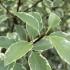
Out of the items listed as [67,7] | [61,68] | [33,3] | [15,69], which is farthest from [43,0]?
[15,69]

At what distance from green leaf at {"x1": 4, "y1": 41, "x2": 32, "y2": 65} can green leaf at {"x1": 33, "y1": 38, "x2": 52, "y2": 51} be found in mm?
34

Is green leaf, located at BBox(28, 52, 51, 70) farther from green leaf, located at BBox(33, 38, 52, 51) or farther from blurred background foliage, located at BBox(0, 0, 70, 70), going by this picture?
blurred background foliage, located at BBox(0, 0, 70, 70)

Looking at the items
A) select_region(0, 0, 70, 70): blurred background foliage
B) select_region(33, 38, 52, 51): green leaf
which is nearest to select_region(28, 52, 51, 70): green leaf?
select_region(33, 38, 52, 51): green leaf

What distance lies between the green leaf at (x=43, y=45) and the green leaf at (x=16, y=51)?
0.03 m

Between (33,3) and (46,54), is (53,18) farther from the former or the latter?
(46,54)

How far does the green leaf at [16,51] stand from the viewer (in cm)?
81

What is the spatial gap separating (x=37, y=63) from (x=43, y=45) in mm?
70

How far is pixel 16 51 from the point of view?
839mm

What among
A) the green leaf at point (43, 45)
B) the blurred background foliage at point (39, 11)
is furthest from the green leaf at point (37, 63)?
the blurred background foliage at point (39, 11)

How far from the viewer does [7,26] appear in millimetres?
1492

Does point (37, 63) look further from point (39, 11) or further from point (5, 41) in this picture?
point (39, 11)

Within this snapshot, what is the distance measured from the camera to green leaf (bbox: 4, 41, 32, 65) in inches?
31.8

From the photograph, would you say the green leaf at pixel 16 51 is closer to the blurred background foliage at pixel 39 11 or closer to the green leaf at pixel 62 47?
the green leaf at pixel 62 47

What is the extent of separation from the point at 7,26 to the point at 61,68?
0.40 metres
